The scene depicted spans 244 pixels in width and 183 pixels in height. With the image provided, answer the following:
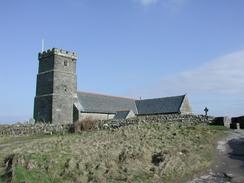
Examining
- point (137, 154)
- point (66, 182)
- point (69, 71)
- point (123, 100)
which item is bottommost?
point (66, 182)

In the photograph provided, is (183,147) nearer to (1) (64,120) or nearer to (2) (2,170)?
(2) (2,170)

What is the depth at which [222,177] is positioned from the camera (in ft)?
45.4

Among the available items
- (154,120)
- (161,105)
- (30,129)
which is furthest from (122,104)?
(154,120)

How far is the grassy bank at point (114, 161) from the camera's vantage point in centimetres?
1462

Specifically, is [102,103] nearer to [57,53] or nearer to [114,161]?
[57,53]

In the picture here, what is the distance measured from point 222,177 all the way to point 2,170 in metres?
10.6

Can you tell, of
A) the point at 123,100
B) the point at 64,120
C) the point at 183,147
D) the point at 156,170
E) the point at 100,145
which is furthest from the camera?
the point at 123,100

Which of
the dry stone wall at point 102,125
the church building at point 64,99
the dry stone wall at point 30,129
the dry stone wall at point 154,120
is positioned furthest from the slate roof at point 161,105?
the dry stone wall at point 30,129

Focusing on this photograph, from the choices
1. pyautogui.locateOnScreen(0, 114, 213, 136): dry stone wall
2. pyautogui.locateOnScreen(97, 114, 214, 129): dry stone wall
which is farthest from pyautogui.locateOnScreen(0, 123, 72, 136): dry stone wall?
pyautogui.locateOnScreen(97, 114, 214, 129): dry stone wall

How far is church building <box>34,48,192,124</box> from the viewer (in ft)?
168

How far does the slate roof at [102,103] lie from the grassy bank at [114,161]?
1324 inches

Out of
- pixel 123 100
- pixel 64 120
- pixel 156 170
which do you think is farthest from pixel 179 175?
pixel 123 100

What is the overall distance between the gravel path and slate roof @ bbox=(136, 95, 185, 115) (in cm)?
3546

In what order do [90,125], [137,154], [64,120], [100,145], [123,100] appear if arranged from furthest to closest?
[123,100]
[64,120]
[90,125]
[100,145]
[137,154]
